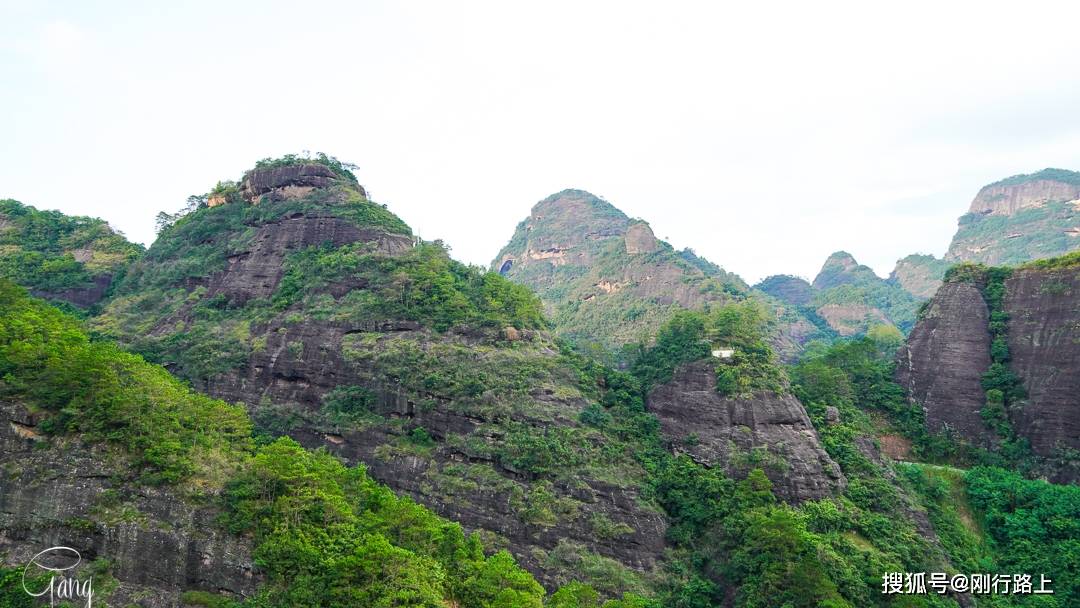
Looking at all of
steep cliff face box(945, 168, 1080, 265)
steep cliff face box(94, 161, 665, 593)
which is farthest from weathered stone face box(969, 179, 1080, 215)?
steep cliff face box(94, 161, 665, 593)

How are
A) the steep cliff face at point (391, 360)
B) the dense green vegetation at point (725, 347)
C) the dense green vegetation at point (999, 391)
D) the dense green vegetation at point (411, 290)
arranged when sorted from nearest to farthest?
the steep cliff face at point (391, 360), the dense green vegetation at point (999, 391), the dense green vegetation at point (725, 347), the dense green vegetation at point (411, 290)

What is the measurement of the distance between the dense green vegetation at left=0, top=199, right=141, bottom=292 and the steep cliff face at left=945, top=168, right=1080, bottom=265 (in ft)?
367

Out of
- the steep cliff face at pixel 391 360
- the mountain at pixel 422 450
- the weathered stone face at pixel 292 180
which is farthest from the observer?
the weathered stone face at pixel 292 180

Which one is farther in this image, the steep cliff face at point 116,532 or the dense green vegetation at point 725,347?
the dense green vegetation at point 725,347

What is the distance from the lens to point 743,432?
35.6 meters

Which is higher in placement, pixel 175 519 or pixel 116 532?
pixel 175 519

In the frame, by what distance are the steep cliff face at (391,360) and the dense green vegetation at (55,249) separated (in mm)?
4098

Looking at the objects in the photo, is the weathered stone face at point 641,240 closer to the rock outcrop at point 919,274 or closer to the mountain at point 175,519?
the rock outcrop at point 919,274

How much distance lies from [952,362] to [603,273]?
164 ft

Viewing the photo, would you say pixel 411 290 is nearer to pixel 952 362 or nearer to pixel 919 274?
pixel 952 362

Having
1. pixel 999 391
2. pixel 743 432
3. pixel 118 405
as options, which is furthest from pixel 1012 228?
pixel 118 405

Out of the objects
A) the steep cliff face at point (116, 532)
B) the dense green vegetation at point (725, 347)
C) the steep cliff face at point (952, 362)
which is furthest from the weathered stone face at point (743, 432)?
the steep cliff face at point (116, 532)

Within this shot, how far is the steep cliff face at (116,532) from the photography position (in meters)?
22.5

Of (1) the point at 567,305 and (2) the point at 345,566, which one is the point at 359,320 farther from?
(1) the point at 567,305
